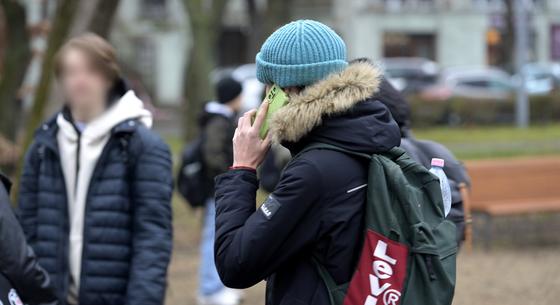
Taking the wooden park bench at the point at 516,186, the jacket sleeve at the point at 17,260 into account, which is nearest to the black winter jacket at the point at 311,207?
the jacket sleeve at the point at 17,260

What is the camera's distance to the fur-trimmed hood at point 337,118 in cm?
260

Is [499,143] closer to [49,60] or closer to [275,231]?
[49,60]

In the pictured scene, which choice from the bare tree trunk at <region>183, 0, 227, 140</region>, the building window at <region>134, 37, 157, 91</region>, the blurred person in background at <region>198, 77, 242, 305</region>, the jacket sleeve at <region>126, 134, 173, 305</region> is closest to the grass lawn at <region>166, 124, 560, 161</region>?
the bare tree trunk at <region>183, 0, 227, 140</region>

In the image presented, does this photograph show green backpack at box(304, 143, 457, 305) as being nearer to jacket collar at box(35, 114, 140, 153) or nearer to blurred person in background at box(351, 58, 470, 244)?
blurred person in background at box(351, 58, 470, 244)

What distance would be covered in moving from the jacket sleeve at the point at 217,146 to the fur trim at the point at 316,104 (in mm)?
4291

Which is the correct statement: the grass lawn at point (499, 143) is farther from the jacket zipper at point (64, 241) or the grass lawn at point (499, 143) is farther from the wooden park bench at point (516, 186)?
the jacket zipper at point (64, 241)

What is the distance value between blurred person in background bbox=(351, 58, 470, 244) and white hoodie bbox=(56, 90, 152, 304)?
3.38 feet

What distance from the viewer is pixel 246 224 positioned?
8.54 ft

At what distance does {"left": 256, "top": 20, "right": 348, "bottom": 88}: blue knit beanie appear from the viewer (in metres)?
2.68

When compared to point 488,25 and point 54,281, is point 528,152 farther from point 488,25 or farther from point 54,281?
point 488,25

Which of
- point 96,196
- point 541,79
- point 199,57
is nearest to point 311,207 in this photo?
point 96,196

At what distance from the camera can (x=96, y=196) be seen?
374 centimetres

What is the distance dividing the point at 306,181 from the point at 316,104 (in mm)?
214

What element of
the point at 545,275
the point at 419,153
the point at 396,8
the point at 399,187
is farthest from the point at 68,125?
the point at 396,8
